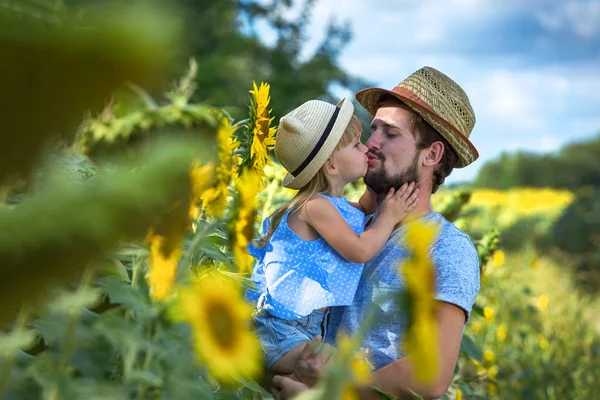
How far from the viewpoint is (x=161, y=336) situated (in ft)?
3.19

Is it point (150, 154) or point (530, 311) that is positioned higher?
point (530, 311)

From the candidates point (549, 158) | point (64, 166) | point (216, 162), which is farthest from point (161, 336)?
point (549, 158)

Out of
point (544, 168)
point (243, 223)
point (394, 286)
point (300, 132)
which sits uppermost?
point (544, 168)

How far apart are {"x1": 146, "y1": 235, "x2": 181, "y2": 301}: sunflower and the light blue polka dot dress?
1.14 metres

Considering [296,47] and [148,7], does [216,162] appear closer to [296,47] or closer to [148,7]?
[148,7]

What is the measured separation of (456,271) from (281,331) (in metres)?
0.47

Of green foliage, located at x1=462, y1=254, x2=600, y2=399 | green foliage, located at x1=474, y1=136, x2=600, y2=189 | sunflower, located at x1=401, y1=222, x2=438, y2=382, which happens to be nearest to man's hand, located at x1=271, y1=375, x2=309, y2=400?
sunflower, located at x1=401, y1=222, x2=438, y2=382

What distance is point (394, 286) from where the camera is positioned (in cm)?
214

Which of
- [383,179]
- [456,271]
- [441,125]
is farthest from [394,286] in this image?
[441,125]

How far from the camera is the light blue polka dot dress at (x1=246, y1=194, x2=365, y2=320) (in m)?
2.07

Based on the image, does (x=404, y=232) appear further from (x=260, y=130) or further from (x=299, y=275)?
(x=260, y=130)

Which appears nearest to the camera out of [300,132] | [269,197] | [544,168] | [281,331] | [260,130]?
[260,130]

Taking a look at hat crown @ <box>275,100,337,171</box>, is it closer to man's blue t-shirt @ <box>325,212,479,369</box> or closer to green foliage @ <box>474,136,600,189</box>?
man's blue t-shirt @ <box>325,212,479,369</box>

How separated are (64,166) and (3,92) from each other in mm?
1080
